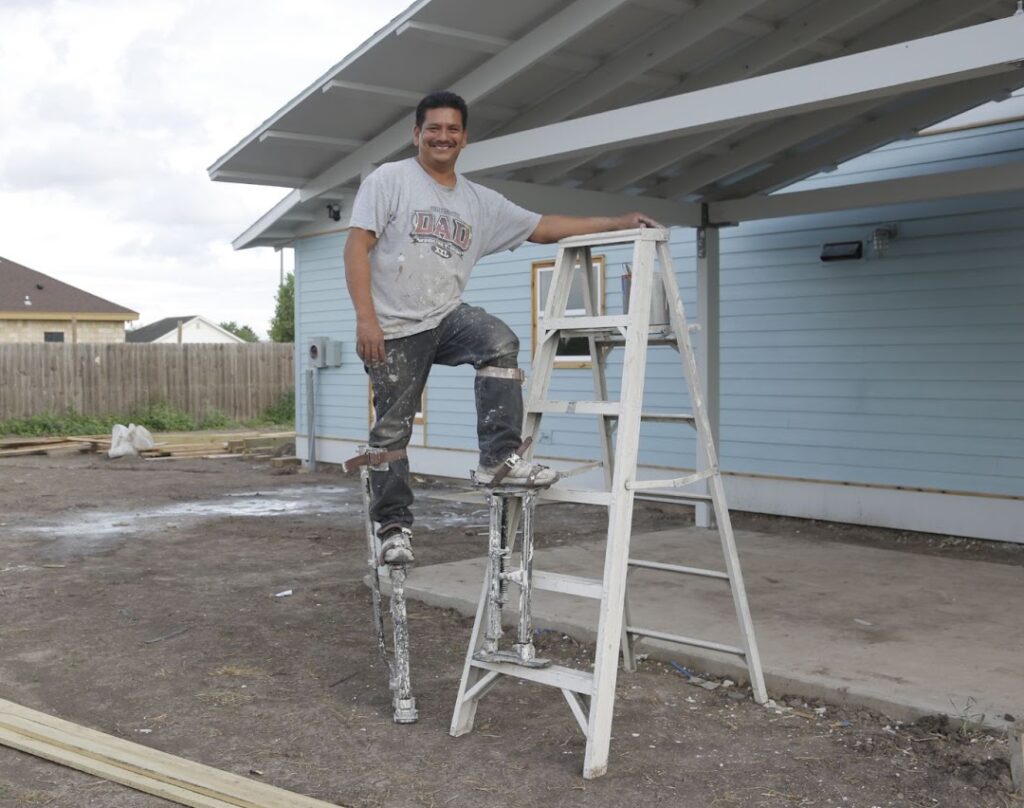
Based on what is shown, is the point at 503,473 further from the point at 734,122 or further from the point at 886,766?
the point at 734,122

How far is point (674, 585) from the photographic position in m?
6.57

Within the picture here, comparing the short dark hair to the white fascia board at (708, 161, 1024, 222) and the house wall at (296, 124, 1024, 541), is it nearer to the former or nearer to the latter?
the white fascia board at (708, 161, 1024, 222)

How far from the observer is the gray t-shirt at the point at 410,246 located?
13.7 feet

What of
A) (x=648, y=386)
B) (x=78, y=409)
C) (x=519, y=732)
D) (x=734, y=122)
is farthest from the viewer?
(x=78, y=409)

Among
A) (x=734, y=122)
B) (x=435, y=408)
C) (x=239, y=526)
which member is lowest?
(x=239, y=526)

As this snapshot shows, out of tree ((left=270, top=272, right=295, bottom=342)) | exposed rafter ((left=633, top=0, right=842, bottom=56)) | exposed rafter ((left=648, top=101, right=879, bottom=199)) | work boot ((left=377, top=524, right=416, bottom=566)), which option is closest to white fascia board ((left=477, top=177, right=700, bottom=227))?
exposed rafter ((left=648, top=101, right=879, bottom=199))

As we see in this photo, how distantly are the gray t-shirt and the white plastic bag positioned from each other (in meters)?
14.2

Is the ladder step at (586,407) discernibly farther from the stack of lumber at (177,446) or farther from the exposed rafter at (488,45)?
the stack of lumber at (177,446)

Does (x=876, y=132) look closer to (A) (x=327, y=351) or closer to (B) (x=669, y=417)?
(B) (x=669, y=417)

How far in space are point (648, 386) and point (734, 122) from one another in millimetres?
5734

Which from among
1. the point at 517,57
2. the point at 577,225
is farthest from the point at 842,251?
the point at 577,225

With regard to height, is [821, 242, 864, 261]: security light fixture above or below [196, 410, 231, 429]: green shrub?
above

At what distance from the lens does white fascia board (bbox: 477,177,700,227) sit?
23.7 ft

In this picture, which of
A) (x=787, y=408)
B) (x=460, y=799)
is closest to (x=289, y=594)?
(x=460, y=799)
